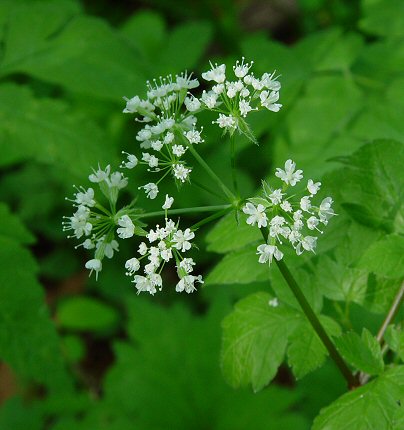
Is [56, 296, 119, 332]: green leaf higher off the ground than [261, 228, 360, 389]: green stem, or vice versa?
[56, 296, 119, 332]: green leaf

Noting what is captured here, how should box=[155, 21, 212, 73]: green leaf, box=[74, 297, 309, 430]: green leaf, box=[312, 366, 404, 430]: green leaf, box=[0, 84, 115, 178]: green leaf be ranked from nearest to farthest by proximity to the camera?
box=[312, 366, 404, 430]: green leaf, box=[0, 84, 115, 178]: green leaf, box=[74, 297, 309, 430]: green leaf, box=[155, 21, 212, 73]: green leaf

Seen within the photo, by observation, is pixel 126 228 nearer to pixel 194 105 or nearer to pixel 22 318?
pixel 194 105

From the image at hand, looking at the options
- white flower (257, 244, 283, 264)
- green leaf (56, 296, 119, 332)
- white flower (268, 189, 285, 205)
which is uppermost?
green leaf (56, 296, 119, 332)

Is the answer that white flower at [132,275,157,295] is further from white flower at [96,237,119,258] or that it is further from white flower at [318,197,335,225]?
white flower at [318,197,335,225]

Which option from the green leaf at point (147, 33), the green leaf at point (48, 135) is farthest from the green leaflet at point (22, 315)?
the green leaf at point (147, 33)

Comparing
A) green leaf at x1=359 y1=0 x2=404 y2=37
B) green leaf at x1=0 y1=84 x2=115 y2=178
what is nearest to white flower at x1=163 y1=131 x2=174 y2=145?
green leaf at x1=0 y1=84 x2=115 y2=178

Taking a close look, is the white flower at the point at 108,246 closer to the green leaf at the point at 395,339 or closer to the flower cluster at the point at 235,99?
the flower cluster at the point at 235,99
